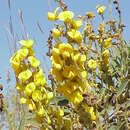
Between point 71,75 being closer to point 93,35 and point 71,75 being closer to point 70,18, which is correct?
point 70,18

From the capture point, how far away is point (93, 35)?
199 centimetres

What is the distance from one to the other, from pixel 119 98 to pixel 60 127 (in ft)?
2.12

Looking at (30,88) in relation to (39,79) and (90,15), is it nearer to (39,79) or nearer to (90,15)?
(39,79)

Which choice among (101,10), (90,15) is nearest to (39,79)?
(101,10)

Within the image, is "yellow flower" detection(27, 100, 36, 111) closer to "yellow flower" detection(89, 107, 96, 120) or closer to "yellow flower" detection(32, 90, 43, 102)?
"yellow flower" detection(32, 90, 43, 102)

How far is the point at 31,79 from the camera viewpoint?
1055 mm

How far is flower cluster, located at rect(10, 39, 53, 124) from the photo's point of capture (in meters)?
1.03

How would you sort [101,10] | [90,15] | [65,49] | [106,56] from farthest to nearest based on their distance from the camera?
[90,15]
[101,10]
[106,56]
[65,49]

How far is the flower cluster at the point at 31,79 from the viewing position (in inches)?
40.7

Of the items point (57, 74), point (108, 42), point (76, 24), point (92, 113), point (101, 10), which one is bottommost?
point (92, 113)

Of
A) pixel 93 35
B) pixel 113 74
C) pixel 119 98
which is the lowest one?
pixel 119 98

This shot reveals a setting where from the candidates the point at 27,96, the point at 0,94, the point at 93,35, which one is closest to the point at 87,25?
the point at 93,35

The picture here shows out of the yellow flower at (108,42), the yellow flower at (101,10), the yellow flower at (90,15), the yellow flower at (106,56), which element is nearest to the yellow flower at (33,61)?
the yellow flower at (106,56)

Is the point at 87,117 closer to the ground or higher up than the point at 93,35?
closer to the ground
